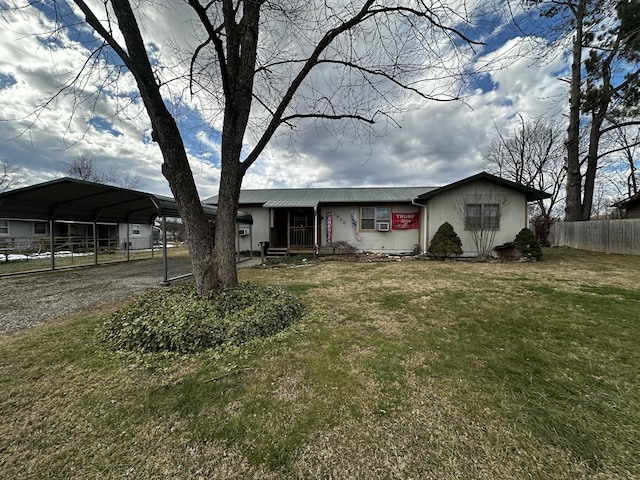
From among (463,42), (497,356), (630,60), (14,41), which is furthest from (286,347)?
(630,60)

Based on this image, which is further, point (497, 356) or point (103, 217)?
point (103, 217)

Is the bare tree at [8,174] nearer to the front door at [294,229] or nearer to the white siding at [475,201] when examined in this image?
the front door at [294,229]

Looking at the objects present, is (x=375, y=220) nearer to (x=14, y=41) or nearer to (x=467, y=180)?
(x=467, y=180)

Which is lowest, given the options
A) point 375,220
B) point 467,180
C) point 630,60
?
point 375,220

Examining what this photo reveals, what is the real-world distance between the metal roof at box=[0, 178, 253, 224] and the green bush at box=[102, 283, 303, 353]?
384 centimetres

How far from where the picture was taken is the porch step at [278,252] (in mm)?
12079

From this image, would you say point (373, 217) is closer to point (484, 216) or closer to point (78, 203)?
point (484, 216)

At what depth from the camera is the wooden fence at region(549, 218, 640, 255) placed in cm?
1066

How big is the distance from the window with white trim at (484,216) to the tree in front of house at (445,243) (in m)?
1.18

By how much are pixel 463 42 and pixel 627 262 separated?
11.4m

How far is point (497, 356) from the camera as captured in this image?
9.09ft

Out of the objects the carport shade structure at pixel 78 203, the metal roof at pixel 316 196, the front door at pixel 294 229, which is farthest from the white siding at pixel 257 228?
the carport shade structure at pixel 78 203

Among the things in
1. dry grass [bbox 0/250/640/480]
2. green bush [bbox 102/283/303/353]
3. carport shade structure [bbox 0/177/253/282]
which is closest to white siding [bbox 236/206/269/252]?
carport shade structure [bbox 0/177/253/282]

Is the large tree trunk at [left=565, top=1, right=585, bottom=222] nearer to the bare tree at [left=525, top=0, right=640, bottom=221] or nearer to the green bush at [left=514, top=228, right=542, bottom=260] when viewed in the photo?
the bare tree at [left=525, top=0, right=640, bottom=221]
